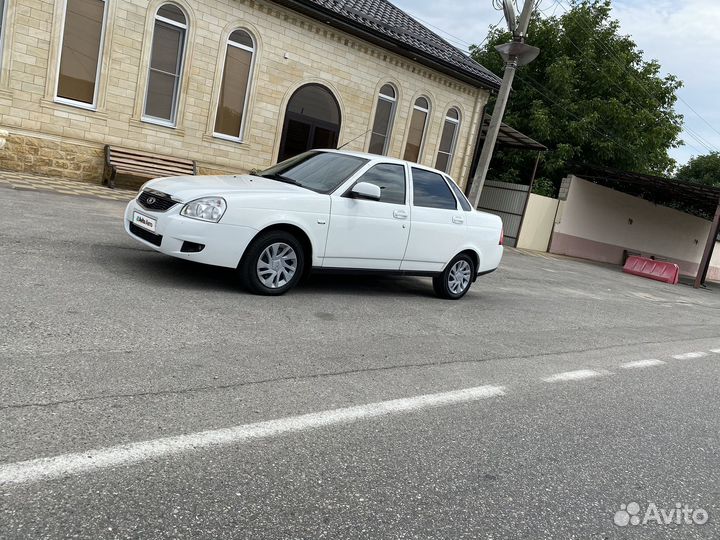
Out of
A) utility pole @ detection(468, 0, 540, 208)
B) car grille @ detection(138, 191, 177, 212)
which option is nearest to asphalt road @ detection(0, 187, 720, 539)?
car grille @ detection(138, 191, 177, 212)

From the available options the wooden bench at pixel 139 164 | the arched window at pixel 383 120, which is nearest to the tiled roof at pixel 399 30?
the arched window at pixel 383 120

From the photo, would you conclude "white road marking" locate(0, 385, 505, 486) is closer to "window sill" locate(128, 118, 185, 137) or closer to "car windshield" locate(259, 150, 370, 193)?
"car windshield" locate(259, 150, 370, 193)

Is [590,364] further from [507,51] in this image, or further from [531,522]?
[507,51]

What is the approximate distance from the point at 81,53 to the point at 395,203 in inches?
396

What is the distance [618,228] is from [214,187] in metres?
27.1

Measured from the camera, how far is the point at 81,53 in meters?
13.9

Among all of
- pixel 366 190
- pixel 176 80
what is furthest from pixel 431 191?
pixel 176 80

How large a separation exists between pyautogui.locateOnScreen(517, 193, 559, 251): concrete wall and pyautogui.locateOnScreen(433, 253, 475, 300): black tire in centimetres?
1619

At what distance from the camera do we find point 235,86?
1627 cm

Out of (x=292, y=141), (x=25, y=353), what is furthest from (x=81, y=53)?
(x=25, y=353)

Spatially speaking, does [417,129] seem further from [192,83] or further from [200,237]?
[200,237]

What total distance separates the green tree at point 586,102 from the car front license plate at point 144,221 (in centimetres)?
2310

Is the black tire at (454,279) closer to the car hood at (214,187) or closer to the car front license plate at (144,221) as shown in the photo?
the car hood at (214,187)

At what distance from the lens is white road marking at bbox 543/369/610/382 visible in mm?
5549
